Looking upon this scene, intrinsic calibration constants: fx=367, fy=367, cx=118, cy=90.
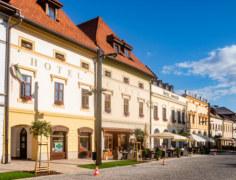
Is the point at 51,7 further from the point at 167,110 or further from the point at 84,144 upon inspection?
the point at 167,110

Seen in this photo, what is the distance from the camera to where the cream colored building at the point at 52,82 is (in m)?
23.9

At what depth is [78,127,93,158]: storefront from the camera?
2956cm

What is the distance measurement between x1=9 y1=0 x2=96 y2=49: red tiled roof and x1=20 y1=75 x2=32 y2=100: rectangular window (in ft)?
12.7

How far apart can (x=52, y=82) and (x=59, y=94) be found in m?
1.24

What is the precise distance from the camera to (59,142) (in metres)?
27.5

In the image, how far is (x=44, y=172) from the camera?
18.8 meters

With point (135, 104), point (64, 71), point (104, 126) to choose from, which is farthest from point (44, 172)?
point (135, 104)

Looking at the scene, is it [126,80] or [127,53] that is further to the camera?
[127,53]

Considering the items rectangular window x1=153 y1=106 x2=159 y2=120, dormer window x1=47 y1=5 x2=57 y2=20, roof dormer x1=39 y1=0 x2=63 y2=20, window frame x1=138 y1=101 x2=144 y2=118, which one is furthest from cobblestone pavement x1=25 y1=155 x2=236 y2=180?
rectangular window x1=153 y1=106 x2=159 y2=120

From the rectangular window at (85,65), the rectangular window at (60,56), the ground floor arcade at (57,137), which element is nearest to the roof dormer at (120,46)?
the rectangular window at (85,65)

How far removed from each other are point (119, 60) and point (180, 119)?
19.6m

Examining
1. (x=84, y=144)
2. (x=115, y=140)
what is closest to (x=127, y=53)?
(x=115, y=140)

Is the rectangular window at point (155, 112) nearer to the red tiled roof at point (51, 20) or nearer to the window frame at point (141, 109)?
the window frame at point (141, 109)

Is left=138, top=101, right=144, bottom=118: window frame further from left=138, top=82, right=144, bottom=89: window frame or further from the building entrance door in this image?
the building entrance door
